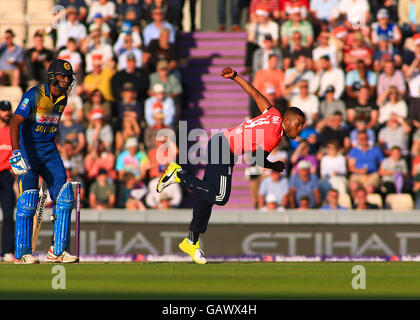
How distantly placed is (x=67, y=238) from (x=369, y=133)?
8.77m

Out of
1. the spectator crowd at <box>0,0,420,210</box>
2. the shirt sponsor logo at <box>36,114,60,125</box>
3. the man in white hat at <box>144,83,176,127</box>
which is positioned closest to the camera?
the shirt sponsor logo at <box>36,114,60,125</box>

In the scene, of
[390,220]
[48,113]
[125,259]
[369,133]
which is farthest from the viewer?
[369,133]

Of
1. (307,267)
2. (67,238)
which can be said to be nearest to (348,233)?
(307,267)

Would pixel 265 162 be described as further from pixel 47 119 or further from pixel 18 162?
pixel 18 162

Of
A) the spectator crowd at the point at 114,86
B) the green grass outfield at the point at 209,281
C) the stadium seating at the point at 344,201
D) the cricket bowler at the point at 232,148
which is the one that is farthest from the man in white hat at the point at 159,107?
the cricket bowler at the point at 232,148

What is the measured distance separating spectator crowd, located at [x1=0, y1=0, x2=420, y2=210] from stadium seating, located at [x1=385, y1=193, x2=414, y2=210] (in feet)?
0.63

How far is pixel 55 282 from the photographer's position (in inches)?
401

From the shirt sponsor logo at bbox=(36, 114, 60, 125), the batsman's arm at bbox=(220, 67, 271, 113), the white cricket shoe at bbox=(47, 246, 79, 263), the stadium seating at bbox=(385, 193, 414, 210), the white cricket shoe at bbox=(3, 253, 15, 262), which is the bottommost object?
the white cricket shoe at bbox=(3, 253, 15, 262)

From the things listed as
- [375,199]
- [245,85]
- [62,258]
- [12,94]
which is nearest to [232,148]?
[245,85]

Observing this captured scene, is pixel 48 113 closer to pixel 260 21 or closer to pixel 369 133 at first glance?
pixel 369 133

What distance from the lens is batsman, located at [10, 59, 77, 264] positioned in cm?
1227

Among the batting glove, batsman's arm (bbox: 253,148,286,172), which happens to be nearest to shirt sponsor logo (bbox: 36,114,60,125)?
the batting glove

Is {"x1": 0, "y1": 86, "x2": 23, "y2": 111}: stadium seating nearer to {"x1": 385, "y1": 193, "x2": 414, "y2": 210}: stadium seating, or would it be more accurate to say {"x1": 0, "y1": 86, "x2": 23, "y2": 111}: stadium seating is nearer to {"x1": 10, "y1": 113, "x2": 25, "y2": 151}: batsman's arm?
{"x1": 385, "y1": 193, "x2": 414, "y2": 210}: stadium seating

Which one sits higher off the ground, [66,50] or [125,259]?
[66,50]
